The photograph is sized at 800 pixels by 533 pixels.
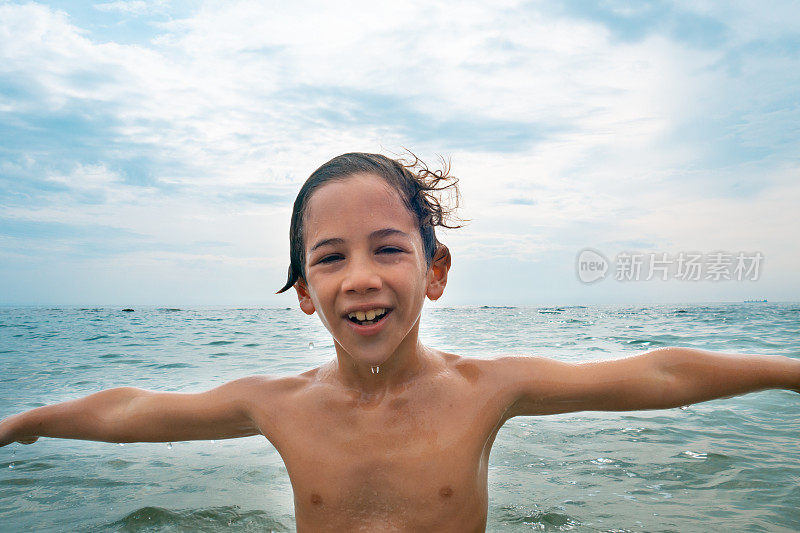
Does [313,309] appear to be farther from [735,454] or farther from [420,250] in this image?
[735,454]

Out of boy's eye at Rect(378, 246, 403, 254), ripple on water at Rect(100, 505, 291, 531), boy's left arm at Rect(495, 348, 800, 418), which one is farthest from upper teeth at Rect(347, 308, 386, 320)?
ripple on water at Rect(100, 505, 291, 531)

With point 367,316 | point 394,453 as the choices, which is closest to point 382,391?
point 394,453

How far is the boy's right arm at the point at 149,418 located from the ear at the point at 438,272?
85cm

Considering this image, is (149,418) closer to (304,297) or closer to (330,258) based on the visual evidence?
(304,297)

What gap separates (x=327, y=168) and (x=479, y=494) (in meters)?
1.47

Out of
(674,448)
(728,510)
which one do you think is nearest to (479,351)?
(674,448)

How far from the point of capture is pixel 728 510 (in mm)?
2922

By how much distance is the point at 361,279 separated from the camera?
74.5 inches

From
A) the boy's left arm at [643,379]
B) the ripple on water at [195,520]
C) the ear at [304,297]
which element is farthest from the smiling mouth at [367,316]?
the ripple on water at [195,520]

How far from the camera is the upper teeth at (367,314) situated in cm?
196

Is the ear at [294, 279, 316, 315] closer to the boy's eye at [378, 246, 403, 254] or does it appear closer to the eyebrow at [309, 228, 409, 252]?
the eyebrow at [309, 228, 409, 252]

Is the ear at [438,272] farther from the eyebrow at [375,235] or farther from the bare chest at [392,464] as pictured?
the bare chest at [392,464]

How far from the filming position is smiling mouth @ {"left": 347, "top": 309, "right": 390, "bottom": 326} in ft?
6.43

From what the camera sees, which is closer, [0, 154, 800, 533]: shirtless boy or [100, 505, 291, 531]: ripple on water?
[0, 154, 800, 533]: shirtless boy
